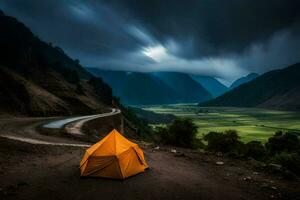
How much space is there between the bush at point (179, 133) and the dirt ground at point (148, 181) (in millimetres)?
17071

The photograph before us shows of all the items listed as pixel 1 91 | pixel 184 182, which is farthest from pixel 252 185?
pixel 1 91

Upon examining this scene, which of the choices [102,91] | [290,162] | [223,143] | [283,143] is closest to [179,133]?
[223,143]

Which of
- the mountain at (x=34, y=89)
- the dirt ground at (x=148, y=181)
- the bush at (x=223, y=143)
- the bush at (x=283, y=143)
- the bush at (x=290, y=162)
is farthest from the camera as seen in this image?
the bush at (x=283, y=143)

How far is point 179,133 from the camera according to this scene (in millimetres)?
37188

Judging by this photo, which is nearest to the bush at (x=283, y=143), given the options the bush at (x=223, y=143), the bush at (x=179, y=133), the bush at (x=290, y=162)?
the bush at (x=223, y=143)

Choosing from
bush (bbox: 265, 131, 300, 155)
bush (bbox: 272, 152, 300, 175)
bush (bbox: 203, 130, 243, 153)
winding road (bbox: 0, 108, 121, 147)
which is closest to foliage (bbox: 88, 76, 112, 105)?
winding road (bbox: 0, 108, 121, 147)

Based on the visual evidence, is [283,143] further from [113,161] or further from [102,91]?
[102,91]

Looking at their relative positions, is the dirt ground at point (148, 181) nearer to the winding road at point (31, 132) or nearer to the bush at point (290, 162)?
the bush at point (290, 162)

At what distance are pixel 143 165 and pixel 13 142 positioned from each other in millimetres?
14152

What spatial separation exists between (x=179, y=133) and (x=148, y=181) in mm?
23871

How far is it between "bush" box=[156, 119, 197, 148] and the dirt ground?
56.0ft

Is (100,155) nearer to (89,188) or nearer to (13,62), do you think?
(89,188)

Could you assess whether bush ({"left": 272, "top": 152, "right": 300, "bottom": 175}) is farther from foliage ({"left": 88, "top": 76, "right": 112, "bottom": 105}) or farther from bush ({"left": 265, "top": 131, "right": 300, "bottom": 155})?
foliage ({"left": 88, "top": 76, "right": 112, "bottom": 105})

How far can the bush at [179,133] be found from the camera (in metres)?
36.8
